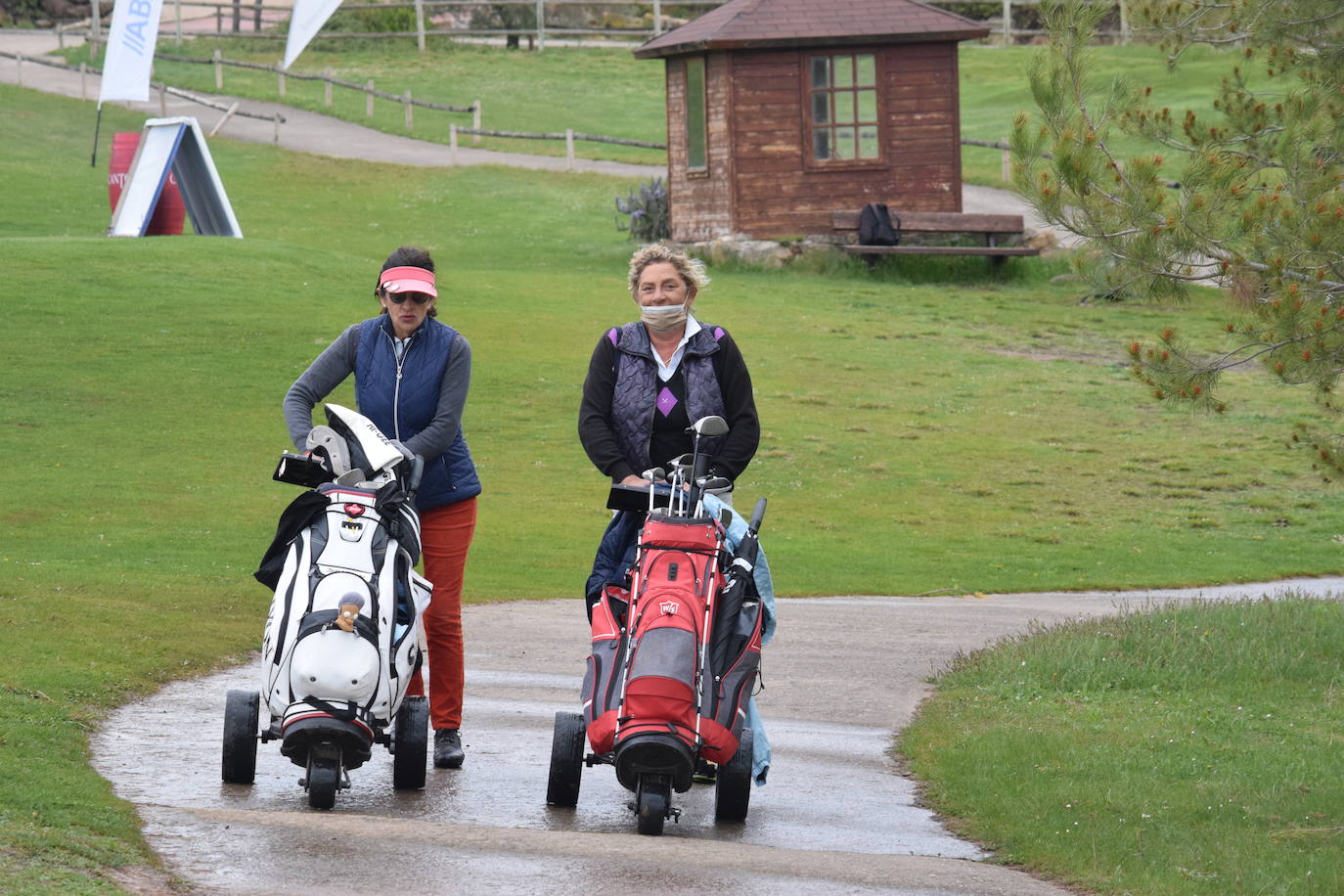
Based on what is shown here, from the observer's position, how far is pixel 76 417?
18609 millimetres

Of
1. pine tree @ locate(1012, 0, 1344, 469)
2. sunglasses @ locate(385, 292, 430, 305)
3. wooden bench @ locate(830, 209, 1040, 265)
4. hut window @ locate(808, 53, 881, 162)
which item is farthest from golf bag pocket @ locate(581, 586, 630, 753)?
hut window @ locate(808, 53, 881, 162)

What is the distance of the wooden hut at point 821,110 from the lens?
3189 cm

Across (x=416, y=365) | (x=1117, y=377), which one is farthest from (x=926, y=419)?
(x=416, y=365)

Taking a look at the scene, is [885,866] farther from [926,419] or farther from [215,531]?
[926,419]

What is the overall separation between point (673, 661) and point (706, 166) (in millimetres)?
27202

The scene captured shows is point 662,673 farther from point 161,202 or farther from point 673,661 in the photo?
point 161,202

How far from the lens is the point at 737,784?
6.91 m

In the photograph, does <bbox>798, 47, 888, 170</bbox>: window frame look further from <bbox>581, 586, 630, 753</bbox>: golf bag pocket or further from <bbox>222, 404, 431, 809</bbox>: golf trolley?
<bbox>581, 586, 630, 753</bbox>: golf bag pocket

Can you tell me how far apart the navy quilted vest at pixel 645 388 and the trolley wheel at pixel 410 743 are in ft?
4.23

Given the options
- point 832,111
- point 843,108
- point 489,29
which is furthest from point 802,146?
point 489,29

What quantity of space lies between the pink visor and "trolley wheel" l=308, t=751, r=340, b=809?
1956 mm

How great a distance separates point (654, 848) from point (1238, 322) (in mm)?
4785

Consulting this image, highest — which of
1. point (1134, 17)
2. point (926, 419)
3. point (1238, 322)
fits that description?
point (1134, 17)

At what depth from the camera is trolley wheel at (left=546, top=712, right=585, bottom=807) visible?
691 cm
